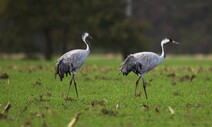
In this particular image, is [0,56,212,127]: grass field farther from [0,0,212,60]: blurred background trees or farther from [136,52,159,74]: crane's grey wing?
[0,0,212,60]: blurred background trees

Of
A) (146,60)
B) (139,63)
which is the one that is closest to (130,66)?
(139,63)

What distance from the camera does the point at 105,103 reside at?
1455 cm

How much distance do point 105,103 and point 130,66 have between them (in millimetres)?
2527

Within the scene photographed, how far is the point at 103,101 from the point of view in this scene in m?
14.9

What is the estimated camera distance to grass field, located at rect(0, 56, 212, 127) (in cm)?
1167

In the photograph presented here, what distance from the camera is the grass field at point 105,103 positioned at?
1167 centimetres

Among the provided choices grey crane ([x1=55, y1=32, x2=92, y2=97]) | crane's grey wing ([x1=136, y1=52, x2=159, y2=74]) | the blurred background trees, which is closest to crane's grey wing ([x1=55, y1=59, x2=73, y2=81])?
grey crane ([x1=55, y1=32, x2=92, y2=97])

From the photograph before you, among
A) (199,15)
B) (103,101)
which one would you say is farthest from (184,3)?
(103,101)

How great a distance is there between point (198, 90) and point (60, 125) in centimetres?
817

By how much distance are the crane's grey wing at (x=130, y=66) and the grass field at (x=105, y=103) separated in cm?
72

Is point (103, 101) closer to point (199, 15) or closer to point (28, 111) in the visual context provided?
point (28, 111)

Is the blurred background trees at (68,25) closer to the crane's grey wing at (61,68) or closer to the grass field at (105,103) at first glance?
the grass field at (105,103)

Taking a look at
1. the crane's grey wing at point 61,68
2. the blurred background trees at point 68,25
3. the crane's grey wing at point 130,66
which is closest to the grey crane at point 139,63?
the crane's grey wing at point 130,66

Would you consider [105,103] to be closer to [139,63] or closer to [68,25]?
[139,63]
